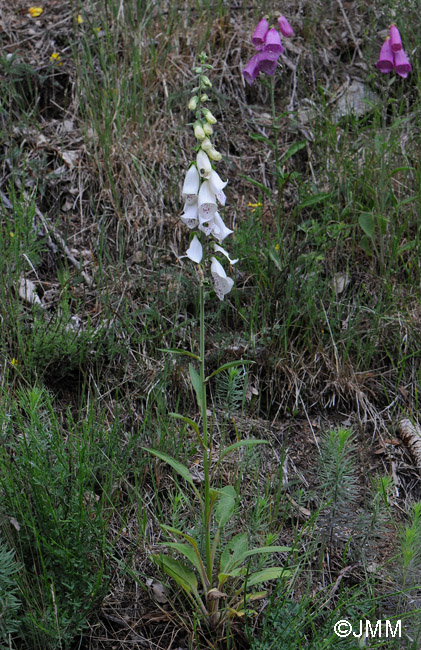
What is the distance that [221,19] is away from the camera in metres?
4.49

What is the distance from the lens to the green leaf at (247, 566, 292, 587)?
2129 mm

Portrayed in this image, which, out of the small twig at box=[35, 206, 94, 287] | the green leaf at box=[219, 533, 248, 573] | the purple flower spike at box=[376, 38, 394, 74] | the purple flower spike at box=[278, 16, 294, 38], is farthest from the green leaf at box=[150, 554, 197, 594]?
the purple flower spike at box=[376, 38, 394, 74]

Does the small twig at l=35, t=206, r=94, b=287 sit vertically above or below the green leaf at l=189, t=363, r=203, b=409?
below

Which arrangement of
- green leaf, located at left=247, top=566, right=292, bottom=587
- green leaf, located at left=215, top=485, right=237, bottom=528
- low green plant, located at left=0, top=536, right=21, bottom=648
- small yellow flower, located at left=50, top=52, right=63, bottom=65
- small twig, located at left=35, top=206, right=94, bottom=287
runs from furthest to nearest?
small yellow flower, located at left=50, top=52, right=63, bottom=65, small twig, located at left=35, top=206, right=94, bottom=287, green leaf, located at left=215, top=485, right=237, bottom=528, green leaf, located at left=247, top=566, right=292, bottom=587, low green plant, located at left=0, top=536, right=21, bottom=648

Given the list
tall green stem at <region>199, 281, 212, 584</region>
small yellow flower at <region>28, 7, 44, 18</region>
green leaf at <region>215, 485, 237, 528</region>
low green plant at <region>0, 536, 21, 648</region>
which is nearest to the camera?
low green plant at <region>0, 536, 21, 648</region>

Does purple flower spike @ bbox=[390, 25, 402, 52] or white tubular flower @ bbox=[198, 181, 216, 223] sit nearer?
white tubular flower @ bbox=[198, 181, 216, 223]

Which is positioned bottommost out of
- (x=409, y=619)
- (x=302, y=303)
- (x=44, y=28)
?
(x=409, y=619)

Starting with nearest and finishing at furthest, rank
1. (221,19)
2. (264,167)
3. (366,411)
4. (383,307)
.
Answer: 1. (366,411)
2. (383,307)
3. (264,167)
4. (221,19)

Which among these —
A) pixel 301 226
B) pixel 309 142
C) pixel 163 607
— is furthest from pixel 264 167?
pixel 163 607

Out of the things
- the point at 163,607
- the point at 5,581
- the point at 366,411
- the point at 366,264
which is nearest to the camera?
the point at 5,581

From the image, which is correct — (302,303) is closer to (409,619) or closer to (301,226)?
(301,226)

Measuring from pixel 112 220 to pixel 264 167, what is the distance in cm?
111

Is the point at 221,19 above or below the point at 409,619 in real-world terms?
above

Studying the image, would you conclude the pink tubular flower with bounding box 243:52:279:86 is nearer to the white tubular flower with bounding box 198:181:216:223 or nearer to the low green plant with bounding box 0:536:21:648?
the white tubular flower with bounding box 198:181:216:223
